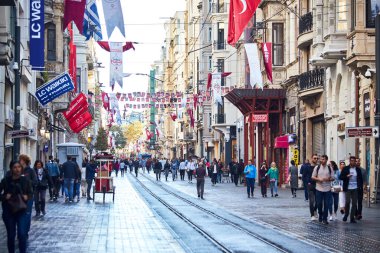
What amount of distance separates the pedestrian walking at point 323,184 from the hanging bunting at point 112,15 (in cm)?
1005

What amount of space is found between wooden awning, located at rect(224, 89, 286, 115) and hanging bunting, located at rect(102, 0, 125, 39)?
87.9 feet

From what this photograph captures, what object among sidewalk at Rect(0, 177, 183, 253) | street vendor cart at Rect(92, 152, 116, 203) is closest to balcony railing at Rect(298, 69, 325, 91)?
street vendor cart at Rect(92, 152, 116, 203)

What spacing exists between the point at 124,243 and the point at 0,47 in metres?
10.2

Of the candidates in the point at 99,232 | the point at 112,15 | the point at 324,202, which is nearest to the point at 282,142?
the point at 112,15

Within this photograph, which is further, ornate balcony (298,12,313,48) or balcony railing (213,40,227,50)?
balcony railing (213,40,227,50)

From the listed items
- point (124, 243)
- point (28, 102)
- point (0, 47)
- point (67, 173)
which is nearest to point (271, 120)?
point (28, 102)

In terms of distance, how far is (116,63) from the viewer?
52.3 m

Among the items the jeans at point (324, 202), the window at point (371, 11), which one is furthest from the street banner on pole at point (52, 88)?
the jeans at point (324, 202)

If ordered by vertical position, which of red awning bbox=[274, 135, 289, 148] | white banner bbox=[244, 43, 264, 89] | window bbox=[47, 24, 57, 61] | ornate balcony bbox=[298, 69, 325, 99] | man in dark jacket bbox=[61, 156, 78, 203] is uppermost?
window bbox=[47, 24, 57, 61]

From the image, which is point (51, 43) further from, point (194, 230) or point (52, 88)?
point (194, 230)

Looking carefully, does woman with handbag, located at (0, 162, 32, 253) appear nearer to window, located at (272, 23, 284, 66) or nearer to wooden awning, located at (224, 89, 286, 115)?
wooden awning, located at (224, 89, 286, 115)

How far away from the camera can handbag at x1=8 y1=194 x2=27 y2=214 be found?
15.9 m

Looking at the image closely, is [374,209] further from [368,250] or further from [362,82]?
[368,250]

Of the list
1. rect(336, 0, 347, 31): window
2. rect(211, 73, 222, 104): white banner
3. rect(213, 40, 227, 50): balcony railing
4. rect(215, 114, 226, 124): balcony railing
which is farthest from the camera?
rect(213, 40, 227, 50): balcony railing
